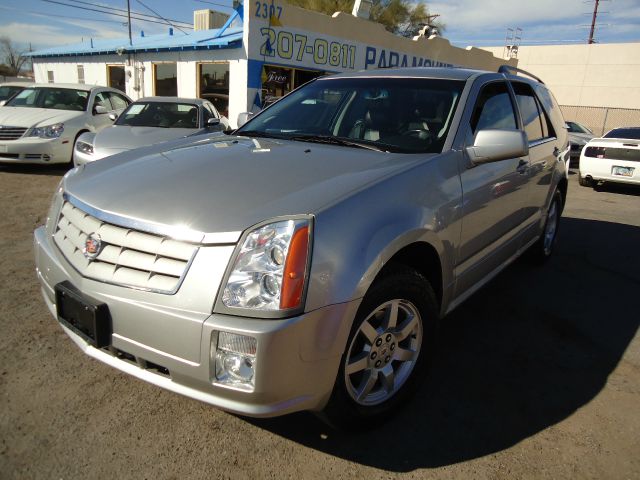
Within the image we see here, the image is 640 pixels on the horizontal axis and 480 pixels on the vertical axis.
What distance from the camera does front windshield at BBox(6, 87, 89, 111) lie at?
957 centimetres

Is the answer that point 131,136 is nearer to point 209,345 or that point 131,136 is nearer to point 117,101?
point 117,101

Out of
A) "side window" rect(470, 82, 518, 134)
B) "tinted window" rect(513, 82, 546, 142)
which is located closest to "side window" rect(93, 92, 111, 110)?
"tinted window" rect(513, 82, 546, 142)

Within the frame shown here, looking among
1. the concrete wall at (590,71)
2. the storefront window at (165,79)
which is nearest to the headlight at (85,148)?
the storefront window at (165,79)

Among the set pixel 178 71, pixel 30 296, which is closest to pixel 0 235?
pixel 30 296

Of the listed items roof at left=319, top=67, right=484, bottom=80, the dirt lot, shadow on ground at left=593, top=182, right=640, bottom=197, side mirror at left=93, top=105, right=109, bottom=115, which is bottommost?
shadow on ground at left=593, top=182, right=640, bottom=197

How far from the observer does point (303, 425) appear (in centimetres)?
238

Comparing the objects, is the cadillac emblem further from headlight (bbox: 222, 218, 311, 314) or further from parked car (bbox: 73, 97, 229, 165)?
parked car (bbox: 73, 97, 229, 165)

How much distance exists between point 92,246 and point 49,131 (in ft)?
25.4

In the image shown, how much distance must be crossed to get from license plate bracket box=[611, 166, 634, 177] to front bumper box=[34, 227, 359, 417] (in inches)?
381

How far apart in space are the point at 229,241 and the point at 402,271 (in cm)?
85

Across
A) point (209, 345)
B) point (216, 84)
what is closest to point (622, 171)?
point (209, 345)

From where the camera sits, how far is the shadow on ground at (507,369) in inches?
90.0

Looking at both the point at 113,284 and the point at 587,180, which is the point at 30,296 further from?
the point at 587,180

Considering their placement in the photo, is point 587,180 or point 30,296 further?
point 587,180
